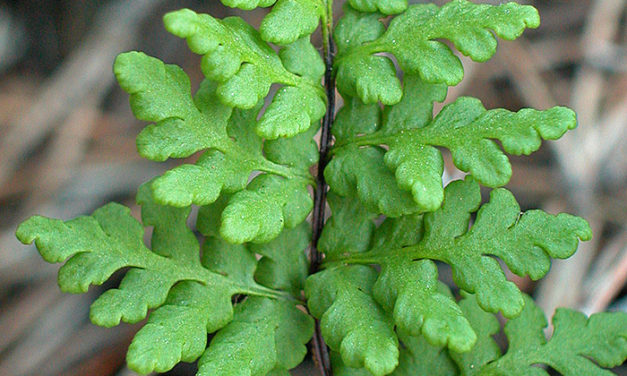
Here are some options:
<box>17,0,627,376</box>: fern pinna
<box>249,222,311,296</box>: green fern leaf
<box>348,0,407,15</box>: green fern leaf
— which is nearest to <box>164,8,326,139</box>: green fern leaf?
<box>17,0,627,376</box>: fern pinna

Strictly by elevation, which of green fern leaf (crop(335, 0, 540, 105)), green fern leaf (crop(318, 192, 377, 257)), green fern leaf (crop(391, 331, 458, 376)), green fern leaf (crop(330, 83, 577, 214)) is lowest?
green fern leaf (crop(391, 331, 458, 376))

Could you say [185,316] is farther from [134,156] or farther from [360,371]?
[134,156]

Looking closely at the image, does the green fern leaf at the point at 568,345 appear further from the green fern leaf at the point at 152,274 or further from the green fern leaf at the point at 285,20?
the green fern leaf at the point at 285,20

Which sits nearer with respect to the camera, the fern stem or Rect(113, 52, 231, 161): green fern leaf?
Rect(113, 52, 231, 161): green fern leaf

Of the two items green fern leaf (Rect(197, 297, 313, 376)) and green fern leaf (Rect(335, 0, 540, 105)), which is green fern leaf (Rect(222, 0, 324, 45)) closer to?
green fern leaf (Rect(335, 0, 540, 105))

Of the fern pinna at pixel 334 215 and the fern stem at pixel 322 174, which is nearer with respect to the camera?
the fern pinna at pixel 334 215

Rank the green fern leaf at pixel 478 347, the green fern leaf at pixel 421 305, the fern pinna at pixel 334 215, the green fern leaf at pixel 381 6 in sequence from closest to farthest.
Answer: the green fern leaf at pixel 421 305
the fern pinna at pixel 334 215
the green fern leaf at pixel 381 6
the green fern leaf at pixel 478 347

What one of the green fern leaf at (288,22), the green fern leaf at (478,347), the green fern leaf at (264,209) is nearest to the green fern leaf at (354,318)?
the green fern leaf at (264,209)

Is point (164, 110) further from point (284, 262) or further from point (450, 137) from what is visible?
point (450, 137)
